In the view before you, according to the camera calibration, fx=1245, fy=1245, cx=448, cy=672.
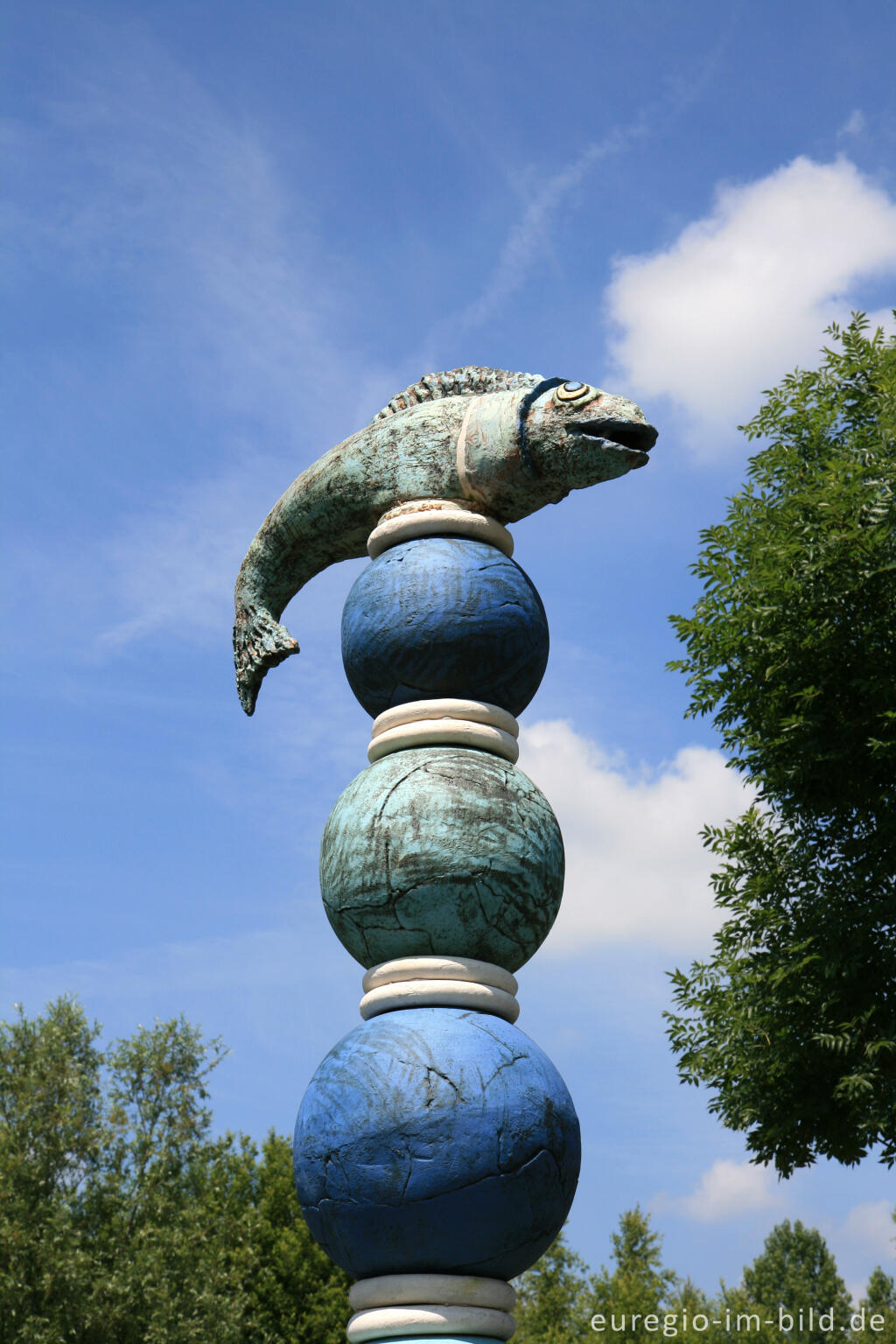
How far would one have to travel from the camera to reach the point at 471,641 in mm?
3729

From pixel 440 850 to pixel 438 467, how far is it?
1.32 m

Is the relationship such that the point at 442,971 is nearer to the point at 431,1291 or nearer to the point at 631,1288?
the point at 431,1291

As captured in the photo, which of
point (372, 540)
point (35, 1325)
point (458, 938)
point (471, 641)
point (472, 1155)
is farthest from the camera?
point (35, 1325)

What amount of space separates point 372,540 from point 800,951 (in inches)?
293

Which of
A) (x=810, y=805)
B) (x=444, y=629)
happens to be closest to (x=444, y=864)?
(x=444, y=629)

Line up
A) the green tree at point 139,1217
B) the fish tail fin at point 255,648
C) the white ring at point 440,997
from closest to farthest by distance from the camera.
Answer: the white ring at point 440,997, the fish tail fin at point 255,648, the green tree at point 139,1217

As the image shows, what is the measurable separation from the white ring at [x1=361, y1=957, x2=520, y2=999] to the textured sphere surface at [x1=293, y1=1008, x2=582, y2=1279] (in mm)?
138

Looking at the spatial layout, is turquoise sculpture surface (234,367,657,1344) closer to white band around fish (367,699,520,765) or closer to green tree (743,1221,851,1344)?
white band around fish (367,699,520,765)

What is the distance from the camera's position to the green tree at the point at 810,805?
9.96 metres

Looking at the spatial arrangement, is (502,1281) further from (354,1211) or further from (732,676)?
(732,676)

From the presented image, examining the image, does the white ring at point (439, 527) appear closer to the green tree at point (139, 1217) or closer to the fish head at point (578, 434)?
the fish head at point (578, 434)

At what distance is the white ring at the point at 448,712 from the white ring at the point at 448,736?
0.02m

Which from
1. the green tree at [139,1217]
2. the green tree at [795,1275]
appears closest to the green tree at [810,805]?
the green tree at [139,1217]

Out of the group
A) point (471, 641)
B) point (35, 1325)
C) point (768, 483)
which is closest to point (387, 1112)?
point (471, 641)
